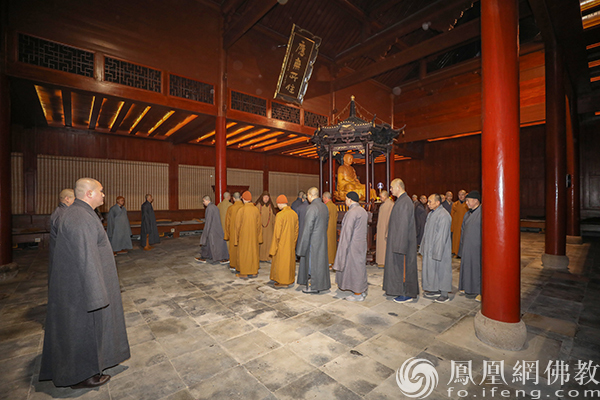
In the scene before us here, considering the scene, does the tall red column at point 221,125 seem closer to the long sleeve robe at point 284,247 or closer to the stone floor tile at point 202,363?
the long sleeve robe at point 284,247

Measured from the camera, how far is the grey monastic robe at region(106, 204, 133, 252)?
7240mm

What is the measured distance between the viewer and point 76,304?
Answer: 204 cm

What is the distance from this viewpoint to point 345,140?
23.2ft

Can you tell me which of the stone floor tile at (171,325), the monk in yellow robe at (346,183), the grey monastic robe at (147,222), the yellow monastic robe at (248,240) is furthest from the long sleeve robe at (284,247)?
the grey monastic robe at (147,222)

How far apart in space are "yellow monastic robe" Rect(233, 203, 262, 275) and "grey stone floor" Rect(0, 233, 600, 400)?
43cm

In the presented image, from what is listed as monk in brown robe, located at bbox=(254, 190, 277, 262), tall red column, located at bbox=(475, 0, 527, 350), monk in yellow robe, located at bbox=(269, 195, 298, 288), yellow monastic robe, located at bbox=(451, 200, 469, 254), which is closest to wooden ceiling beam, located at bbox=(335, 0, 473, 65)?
yellow monastic robe, located at bbox=(451, 200, 469, 254)

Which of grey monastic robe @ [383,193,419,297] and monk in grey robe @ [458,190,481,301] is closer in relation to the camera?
grey monastic robe @ [383,193,419,297]

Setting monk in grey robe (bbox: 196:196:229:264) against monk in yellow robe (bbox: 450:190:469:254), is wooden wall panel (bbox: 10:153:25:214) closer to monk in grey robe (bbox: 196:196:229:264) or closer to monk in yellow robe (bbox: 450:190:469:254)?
monk in grey robe (bbox: 196:196:229:264)

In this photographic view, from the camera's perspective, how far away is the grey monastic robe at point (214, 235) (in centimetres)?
638

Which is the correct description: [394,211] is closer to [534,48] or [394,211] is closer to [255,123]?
[255,123]

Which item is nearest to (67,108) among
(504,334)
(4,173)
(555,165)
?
(4,173)

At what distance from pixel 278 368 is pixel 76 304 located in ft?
5.71

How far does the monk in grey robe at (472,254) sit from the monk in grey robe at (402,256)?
96cm

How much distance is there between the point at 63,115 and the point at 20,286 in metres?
6.77
